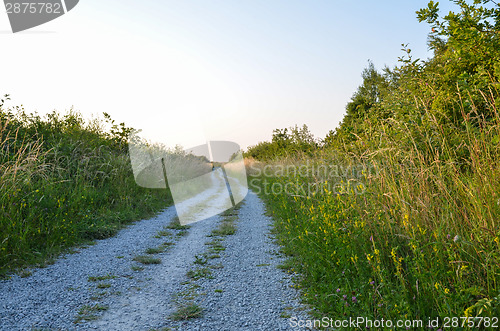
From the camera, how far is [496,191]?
2.88m

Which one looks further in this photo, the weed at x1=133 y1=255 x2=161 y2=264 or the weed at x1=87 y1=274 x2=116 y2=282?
the weed at x1=133 y1=255 x2=161 y2=264

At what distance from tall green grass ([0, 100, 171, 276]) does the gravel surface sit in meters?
0.62

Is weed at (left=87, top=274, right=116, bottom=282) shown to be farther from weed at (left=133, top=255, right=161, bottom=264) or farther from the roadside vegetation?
the roadside vegetation

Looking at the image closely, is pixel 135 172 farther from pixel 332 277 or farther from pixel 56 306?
pixel 332 277

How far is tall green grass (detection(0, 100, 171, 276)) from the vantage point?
17.2ft

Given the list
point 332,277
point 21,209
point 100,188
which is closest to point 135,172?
point 100,188

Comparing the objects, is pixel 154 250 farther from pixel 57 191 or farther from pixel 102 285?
pixel 57 191

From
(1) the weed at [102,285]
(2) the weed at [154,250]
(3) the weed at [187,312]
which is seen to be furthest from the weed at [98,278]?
(3) the weed at [187,312]

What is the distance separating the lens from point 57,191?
7.01 meters

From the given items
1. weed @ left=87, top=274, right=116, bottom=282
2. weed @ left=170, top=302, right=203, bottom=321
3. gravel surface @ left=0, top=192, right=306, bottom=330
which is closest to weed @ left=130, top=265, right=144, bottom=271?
gravel surface @ left=0, top=192, right=306, bottom=330

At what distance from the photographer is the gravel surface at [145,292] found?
10.4 ft

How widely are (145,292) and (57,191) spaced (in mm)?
4376

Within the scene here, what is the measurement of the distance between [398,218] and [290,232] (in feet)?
8.41

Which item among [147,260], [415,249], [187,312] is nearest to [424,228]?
[415,249]
